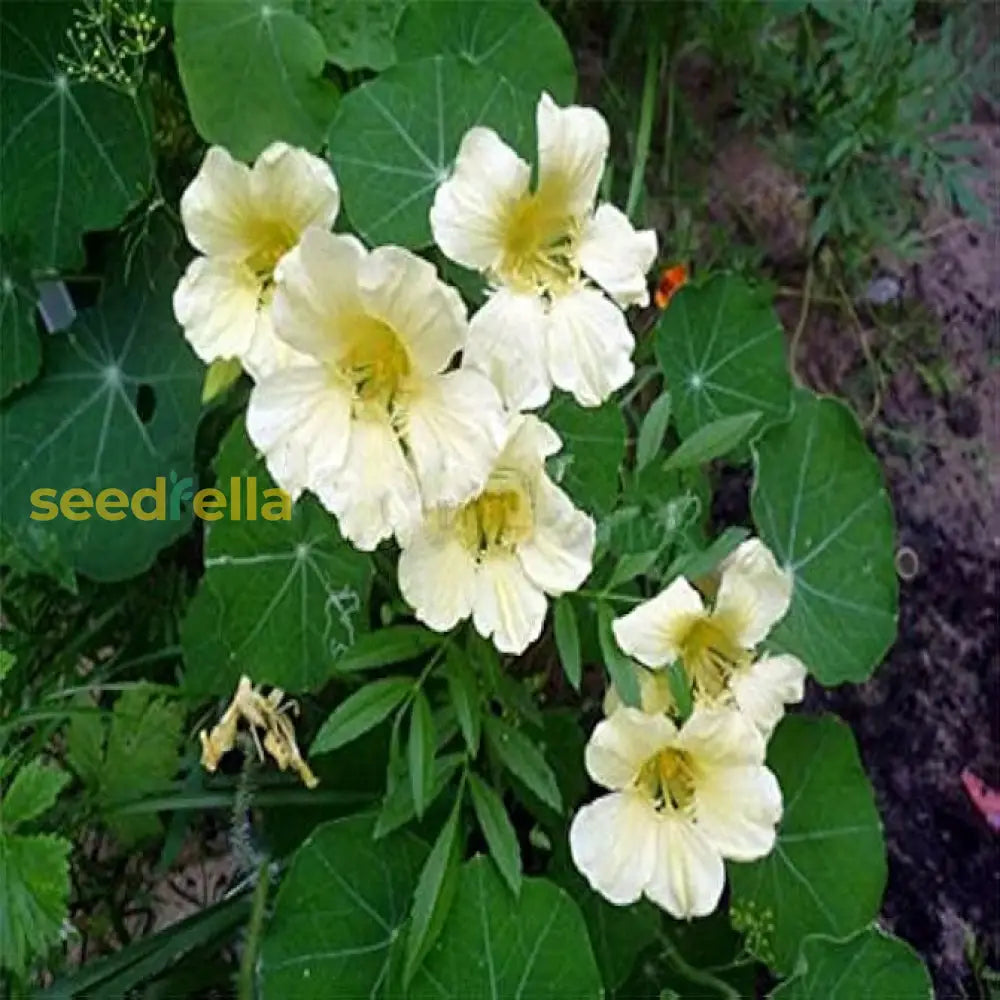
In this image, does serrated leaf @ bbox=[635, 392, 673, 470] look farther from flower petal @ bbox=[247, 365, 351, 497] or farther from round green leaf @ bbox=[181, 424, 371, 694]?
flower petal @ bbox=[247, 365, 351, 497]

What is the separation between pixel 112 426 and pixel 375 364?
642 mm

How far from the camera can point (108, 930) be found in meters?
1.55

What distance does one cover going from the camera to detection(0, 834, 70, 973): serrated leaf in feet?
3.80

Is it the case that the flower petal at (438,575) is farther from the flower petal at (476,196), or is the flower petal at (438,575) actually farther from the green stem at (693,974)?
the green stem at (693,974)

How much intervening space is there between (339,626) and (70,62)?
0.55 metres

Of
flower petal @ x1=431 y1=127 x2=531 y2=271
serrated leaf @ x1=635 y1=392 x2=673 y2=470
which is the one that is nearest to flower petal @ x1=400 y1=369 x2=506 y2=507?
flower petal @ x1=431 y1=127 x2=531 y2=271

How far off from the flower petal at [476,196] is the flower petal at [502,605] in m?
0.19

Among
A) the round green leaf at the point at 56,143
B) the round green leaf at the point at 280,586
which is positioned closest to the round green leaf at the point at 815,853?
the round green leaf at the point at 280,586

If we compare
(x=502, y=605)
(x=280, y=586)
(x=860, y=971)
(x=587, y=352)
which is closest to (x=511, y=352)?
(x=587, y=352)

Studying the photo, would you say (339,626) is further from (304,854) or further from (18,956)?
(18,956)

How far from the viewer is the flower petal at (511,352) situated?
3.45 feet

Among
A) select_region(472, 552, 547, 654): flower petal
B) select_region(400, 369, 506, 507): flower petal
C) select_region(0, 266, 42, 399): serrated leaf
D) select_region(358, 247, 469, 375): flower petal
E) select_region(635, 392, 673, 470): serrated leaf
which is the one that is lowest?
select_region(0, 266, 42, 399): serrated leaf

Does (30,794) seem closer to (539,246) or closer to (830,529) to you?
(539,246)

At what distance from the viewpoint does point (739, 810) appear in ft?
3.85
